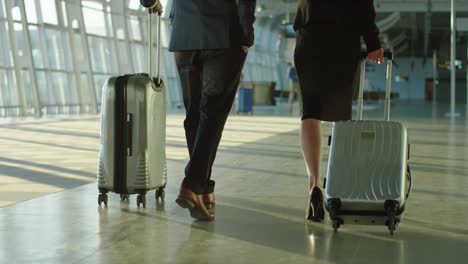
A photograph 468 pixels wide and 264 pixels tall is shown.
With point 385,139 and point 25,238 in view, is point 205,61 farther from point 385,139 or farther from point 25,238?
point 25,238

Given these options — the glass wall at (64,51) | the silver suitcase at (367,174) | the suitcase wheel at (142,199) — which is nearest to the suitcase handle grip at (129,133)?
the suitcase wheel at (142,199)

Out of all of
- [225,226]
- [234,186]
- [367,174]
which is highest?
[367,174]

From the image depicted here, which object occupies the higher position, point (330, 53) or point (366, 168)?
point (330, 53)

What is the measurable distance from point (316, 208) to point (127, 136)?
121 cm

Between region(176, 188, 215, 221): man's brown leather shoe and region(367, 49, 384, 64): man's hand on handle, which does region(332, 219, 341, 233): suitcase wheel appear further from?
region(367, 49, 384, 64): man's hand on handle

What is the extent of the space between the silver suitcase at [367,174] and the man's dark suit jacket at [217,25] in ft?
2.52

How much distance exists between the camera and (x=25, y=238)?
150 inches

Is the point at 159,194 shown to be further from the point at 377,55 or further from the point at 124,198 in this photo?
the point at 377,55

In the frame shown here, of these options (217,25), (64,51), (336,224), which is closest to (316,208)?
(336,224)

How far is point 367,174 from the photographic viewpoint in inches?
166

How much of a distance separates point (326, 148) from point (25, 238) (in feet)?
22.8

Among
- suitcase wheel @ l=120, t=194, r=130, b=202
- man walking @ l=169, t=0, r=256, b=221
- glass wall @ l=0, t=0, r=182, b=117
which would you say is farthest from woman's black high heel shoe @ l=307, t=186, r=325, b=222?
glass wall @ l=0, t=0, r=182, b=117

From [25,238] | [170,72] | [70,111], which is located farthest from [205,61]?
[170,72]

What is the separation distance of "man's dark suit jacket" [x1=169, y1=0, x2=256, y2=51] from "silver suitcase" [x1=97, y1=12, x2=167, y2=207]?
41 cm
